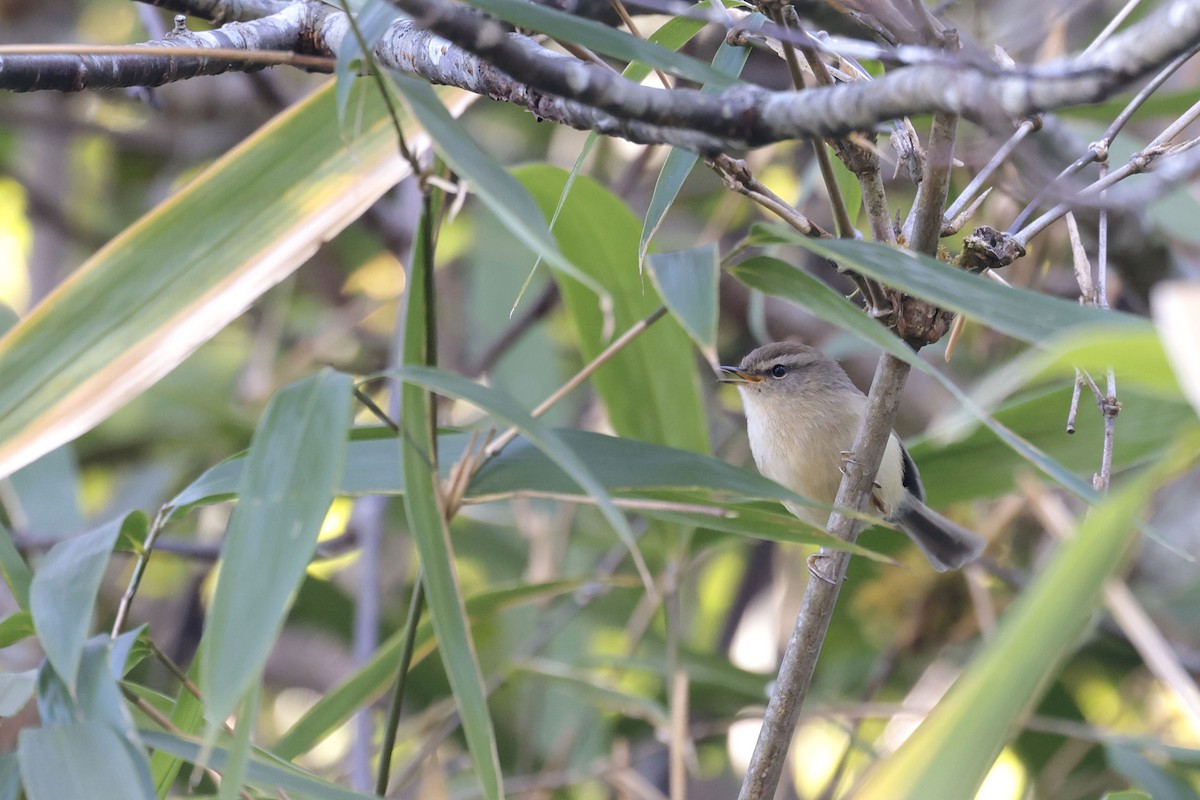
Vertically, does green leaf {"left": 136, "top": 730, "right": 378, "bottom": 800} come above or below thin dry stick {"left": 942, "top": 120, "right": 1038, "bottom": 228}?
below

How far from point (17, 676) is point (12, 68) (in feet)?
2.81

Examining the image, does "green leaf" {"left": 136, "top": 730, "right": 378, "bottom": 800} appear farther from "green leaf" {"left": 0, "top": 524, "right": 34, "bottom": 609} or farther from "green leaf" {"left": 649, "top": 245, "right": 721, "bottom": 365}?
"green leaf" {"left": 649, "top": 245, "right": 721, "bottom": 365}

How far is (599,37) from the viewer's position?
49.4 inches

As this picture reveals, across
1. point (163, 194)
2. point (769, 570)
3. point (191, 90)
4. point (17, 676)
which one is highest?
point (191, 90)

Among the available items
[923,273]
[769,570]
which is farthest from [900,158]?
[769,570]

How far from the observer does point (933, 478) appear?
2.45m

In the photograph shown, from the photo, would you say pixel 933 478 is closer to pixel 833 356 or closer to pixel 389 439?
pixel 833 356

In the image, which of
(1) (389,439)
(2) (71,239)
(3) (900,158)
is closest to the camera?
(3) (900,158)

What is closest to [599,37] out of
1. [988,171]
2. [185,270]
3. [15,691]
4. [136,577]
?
[988,171]

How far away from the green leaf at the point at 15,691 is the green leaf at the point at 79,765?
9 centimetres

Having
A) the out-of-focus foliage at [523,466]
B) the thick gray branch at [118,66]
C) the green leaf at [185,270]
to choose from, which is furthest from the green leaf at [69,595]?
the thick gray branch at [118,66]

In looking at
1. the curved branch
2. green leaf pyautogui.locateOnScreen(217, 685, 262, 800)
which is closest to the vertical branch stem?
the curved branch

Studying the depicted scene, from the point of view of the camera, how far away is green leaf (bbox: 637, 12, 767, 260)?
1.58 metres

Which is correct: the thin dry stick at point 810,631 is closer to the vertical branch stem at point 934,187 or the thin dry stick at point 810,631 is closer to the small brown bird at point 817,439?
the vertical branch stem at point 934,187
